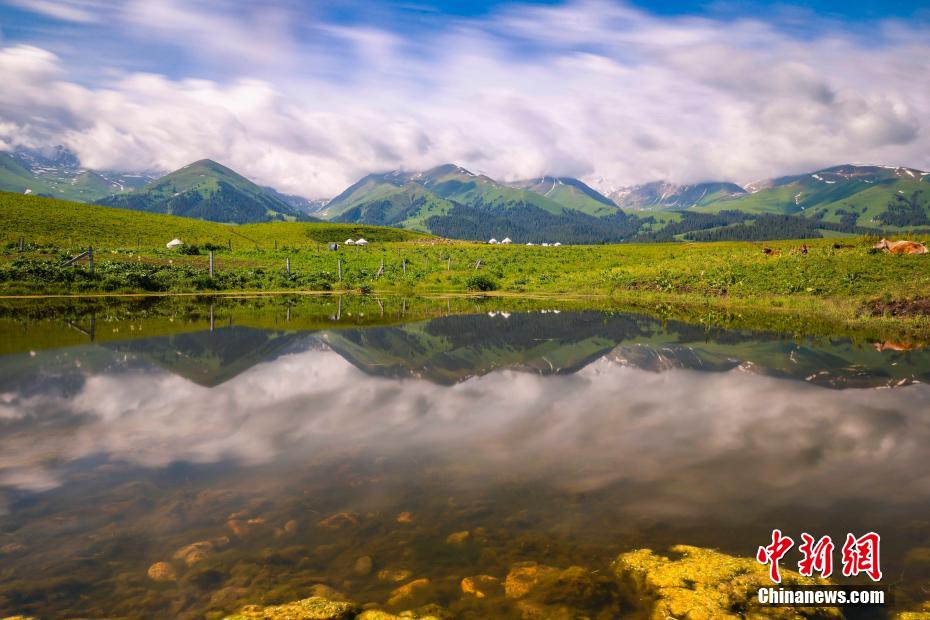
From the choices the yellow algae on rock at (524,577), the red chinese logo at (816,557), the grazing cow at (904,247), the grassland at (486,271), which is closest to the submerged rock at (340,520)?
the yellow algae on rock at (524,577)

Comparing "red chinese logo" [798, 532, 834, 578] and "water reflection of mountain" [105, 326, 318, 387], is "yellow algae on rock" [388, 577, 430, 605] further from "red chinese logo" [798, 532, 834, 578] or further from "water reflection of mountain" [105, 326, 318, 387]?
"water reflection of mountain" [105, 326, 318, 387]

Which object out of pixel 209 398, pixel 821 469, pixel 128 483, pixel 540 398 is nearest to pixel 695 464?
pixel 821 469

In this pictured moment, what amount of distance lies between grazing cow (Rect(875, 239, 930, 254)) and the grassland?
1978mm

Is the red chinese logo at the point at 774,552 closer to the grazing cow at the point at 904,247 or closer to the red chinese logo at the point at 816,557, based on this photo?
the red chinese logo at the point at 816,557

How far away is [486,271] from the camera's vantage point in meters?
69.8

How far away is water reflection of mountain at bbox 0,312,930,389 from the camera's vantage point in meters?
17.9

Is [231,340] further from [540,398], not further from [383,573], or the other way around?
[383,573]

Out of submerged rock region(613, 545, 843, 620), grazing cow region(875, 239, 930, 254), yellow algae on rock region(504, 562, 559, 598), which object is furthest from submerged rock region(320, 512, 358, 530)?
grazing cow region(875, 239, 930, 254)

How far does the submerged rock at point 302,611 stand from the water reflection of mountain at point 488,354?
10.9m

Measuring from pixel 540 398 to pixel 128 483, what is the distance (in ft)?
32.5

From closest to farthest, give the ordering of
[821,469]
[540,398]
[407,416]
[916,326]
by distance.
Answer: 1. [821,469]
2. [407,416]
3. [540,398]
4. [916,326]

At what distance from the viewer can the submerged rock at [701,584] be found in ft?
20.5

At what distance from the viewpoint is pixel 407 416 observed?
43.5 feet

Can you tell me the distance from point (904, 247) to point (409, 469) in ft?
197
